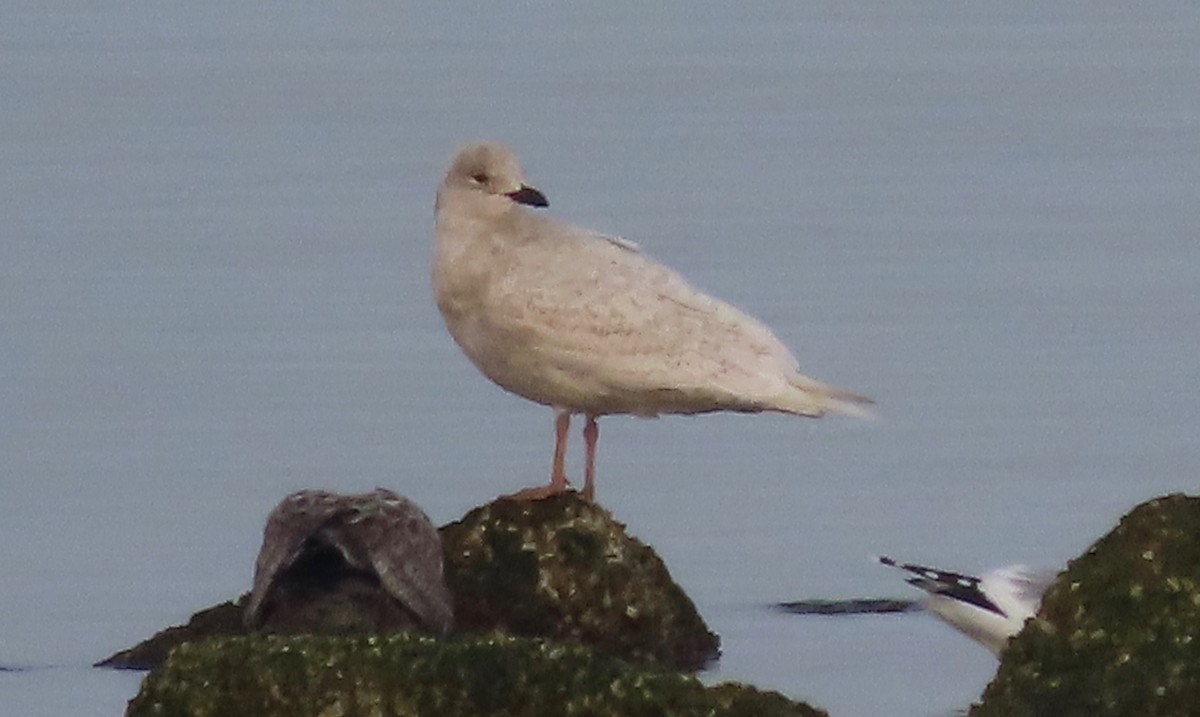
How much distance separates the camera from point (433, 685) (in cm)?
829

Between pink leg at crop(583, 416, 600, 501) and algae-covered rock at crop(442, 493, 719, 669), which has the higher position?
pink leg at crop(583, 416, 600, 501)

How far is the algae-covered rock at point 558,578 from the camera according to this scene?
10.3m

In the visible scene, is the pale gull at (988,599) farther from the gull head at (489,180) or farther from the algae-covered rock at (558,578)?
the gull head at (489,180)

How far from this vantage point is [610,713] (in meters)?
8.18

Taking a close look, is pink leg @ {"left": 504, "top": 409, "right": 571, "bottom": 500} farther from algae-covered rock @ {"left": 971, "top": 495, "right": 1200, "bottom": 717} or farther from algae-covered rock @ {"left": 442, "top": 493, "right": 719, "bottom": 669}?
algae-covered rock @ {"left": 971, "top": 495, "right": 1200, "bottom": 717}

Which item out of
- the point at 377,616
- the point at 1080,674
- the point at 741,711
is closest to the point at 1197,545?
the point at 1080,674

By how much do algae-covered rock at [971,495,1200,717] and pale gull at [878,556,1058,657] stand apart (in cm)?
134

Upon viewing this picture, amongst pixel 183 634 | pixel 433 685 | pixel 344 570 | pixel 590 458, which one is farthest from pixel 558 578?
pixel 433 685

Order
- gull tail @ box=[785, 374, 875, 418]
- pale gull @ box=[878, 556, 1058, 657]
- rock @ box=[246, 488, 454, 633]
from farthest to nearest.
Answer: gull tail @ box=[785, 374, 875, 418], pale gull @ box=[878, 556, 1058, 657], rock @ box=[246, 488, 454, 633]

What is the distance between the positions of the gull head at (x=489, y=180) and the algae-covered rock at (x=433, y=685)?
313 centimetres

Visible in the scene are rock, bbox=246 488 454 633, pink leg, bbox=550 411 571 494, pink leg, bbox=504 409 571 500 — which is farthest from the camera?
pink leg, bbox=550 411 571 494

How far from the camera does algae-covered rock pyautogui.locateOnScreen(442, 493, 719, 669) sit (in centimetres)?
1030

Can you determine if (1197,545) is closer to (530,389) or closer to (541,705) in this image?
(541,705)

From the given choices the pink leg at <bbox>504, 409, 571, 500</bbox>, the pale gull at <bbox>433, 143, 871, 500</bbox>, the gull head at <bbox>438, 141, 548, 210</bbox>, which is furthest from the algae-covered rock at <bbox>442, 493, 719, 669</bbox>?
the gull head at <bbox>438, 141, 548, 210</bbox>
